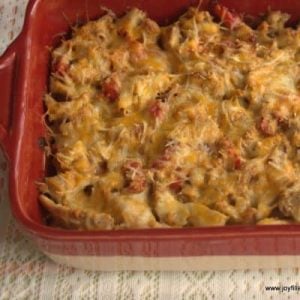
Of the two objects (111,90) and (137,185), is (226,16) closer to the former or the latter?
(111,90)

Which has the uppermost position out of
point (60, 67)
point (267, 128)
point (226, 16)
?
point (60, 67)

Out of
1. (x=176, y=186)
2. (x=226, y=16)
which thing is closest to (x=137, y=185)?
(x=176, y=186)

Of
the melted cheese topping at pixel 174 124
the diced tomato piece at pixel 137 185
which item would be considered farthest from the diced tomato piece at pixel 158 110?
the diced tomato piece at pixel 137 185

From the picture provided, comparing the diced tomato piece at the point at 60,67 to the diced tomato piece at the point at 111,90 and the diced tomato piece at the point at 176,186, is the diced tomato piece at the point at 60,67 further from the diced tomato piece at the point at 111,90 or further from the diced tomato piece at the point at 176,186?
the diced tomato piece at the point at 176,186

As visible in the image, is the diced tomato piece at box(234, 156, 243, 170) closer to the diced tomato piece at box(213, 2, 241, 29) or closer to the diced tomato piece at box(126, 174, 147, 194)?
the diced tomato piece at box(126, 174, 147, 194)

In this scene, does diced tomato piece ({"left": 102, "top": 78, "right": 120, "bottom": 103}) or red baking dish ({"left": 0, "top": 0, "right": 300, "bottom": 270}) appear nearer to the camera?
red baking dish ({"left": 0, "top": 0, "right": 300, "bottom": 270})

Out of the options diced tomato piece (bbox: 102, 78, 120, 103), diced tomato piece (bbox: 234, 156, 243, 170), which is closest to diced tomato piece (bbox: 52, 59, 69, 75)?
diced tomato piece (bbox: 102, 78, 120, 103)

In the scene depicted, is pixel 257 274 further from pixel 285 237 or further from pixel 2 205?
pixel 2 205
